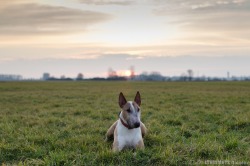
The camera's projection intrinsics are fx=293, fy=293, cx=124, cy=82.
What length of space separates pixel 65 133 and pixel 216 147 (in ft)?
16.0

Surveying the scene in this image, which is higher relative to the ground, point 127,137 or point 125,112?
point 125,112

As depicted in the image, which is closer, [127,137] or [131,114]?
[131,114]

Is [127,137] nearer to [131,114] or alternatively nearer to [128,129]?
[128,129]

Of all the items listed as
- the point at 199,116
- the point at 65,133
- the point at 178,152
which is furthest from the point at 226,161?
the point at 199,116

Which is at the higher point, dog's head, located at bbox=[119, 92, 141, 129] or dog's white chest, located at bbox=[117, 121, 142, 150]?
dog's head, located at bbox=[119, 92, 141, 129]

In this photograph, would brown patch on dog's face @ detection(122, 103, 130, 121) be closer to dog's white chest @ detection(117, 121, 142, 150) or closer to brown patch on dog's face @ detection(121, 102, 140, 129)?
brown patch on dog's face @ detection(121, 102, 140, 129)

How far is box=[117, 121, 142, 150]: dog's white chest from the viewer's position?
716 cm

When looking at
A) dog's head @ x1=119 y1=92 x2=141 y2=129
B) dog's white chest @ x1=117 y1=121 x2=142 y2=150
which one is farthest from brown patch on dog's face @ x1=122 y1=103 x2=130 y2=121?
dog's white chest @ x1=117 y1=121 x2=142 y2=150

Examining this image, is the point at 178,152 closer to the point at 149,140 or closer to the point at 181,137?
the point at 149,140

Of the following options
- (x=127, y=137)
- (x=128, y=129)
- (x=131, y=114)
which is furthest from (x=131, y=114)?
(x=127, y=137)

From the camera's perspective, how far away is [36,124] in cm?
1170

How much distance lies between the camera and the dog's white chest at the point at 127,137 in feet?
23.5

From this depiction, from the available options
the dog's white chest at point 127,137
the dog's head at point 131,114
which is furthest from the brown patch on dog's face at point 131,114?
the dog's white chest at point 127,137

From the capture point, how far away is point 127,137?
7.17m
